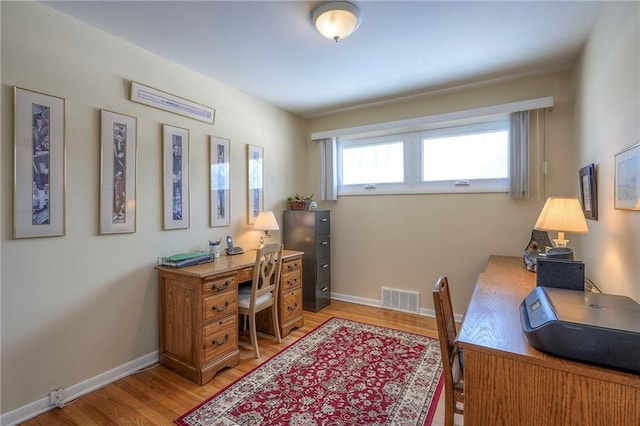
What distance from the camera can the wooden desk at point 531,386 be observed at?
0.90 m

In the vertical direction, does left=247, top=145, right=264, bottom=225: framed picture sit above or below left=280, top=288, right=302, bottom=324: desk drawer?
above

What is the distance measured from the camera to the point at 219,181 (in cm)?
296

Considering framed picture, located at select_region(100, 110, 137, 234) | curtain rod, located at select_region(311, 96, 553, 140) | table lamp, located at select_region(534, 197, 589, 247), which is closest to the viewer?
table lamp, located at select_region(534, 197, 589, 247)

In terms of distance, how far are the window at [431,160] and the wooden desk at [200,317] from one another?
1956 mm

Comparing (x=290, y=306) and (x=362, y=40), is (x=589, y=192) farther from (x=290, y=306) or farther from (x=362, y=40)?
(x=290, y=306)

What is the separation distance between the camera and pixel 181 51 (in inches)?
93.7

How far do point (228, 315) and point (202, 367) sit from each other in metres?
0.38

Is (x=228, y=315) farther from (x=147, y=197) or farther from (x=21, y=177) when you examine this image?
(x=21, y=177)

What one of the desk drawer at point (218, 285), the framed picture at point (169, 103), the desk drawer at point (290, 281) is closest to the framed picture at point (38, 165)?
the framed picture at point (169, 103)

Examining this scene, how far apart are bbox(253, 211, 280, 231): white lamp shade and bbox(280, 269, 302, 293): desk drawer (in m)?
0.53

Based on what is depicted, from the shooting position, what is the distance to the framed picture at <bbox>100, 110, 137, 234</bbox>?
211 cm

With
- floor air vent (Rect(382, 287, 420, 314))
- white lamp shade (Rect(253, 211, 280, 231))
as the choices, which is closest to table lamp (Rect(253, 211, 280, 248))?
white lamp shade (Rect(253, 211, 280, 231))

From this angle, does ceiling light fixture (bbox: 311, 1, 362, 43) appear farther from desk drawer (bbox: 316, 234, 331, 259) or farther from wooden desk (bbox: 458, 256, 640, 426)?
desk drawer (bbox: 316, 234, 331, 259)

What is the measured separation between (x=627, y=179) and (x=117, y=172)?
10.1 feet
